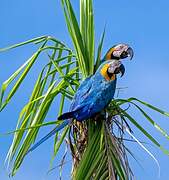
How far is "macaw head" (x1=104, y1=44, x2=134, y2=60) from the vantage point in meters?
2.30

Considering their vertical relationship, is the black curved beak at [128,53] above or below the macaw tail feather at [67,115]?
above

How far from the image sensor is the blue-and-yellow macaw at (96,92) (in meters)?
2.22

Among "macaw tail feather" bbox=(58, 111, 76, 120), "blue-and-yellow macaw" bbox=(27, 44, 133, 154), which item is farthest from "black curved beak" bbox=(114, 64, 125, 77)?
"macaw tail feather" bbox=(58, 111, 76, 120)

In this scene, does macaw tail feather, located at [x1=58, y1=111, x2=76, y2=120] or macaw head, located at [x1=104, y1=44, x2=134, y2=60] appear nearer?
macaw tail feather, located at [x1=58, y1=111, x2=76, y2=120]

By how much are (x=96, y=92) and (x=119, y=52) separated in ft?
0.57

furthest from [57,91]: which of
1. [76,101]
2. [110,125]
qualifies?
[110,125]

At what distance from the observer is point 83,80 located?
2277 mm

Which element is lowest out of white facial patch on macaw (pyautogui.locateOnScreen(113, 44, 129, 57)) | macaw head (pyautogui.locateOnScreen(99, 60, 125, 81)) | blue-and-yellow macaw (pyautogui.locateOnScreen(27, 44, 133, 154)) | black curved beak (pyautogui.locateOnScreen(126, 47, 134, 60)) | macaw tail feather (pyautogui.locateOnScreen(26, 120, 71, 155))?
macaw tail feather (pyautogui.locateOnScreen(26, 120, 71, 155))

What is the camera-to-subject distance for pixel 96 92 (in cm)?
228

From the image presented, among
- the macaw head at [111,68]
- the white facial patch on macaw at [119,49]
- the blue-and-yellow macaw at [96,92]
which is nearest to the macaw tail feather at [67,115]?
the blue-and-yellow macaw at [96,92]

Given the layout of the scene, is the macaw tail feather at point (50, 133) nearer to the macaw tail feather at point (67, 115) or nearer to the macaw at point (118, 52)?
the macaw tail feather at point (67, 115)

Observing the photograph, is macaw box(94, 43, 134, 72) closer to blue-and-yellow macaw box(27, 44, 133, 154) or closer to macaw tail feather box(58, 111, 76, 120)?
blue-and-yellow macaw box(27, 44, 133, 154)

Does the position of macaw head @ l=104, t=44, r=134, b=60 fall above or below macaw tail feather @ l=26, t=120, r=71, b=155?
above

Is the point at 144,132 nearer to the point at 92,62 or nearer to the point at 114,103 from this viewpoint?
the point at 114,103
